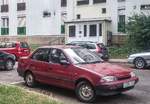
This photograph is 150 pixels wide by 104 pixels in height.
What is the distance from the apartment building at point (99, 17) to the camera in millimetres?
38406

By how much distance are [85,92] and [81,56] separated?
153 centimetres

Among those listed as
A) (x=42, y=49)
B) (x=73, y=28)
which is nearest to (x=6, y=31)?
(x=73, y=28)

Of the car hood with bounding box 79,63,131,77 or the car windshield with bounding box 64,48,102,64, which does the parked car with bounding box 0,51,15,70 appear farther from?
the car hood with bounding box 79,63,131,77

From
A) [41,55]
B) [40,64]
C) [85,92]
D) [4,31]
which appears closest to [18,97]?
Result: [85,92]

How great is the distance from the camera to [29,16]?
152ft

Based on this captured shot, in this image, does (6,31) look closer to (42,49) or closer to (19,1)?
(19,1)

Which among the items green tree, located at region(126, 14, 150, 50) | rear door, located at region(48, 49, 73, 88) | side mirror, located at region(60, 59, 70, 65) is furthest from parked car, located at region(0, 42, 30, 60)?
side mirror, located at region(60, 59, 70, 65)

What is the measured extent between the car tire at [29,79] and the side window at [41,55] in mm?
633

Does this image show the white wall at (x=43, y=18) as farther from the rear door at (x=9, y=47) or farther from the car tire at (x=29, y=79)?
the car tire at (x=29, y=79)

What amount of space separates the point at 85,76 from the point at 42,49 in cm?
270

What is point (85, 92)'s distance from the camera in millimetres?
11281

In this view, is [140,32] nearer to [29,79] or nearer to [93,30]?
[93,30]

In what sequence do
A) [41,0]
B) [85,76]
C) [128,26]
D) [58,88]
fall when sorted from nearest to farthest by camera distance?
[85,76], [58,88], [128,26], [41,0]

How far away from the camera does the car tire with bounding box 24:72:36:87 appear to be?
13570 mm
